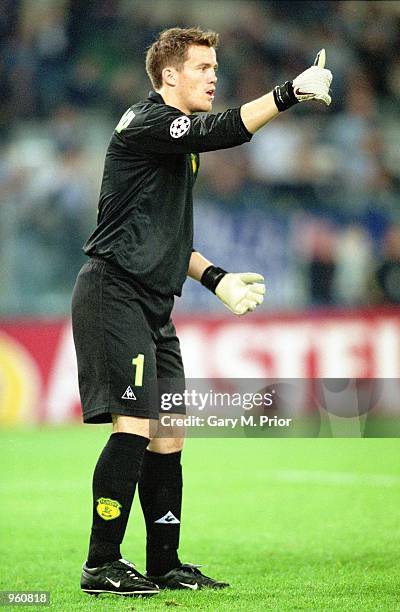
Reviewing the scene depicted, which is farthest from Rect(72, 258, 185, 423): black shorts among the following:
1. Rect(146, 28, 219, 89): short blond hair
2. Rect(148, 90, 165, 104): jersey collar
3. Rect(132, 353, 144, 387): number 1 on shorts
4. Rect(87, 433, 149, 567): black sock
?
Rect(146, 28, 219, 89): short blond hair

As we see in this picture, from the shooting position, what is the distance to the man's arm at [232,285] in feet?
12.7

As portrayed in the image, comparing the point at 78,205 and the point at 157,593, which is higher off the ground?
the point at 78,205

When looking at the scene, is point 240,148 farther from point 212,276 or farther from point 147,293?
point 147,293

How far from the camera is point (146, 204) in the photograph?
3830 mm

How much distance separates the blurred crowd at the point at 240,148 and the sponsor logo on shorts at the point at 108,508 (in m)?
7.89

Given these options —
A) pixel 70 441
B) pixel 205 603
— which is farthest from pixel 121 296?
pixel 70 441

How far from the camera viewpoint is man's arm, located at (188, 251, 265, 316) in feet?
12.7

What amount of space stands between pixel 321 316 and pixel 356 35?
5274 millimetres

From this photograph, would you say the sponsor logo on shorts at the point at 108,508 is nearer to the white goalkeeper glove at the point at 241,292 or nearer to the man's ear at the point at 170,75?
the white goalkeeper glove at the point at 241,292

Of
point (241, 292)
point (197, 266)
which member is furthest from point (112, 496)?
point (197, 266)

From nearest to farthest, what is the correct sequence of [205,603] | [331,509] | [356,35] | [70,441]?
[205,603], [331,509], [70,441], [356,35]

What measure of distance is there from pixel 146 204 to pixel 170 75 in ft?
1.66

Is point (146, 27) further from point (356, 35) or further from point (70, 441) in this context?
point (70, 441)

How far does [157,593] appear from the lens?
145 inches
